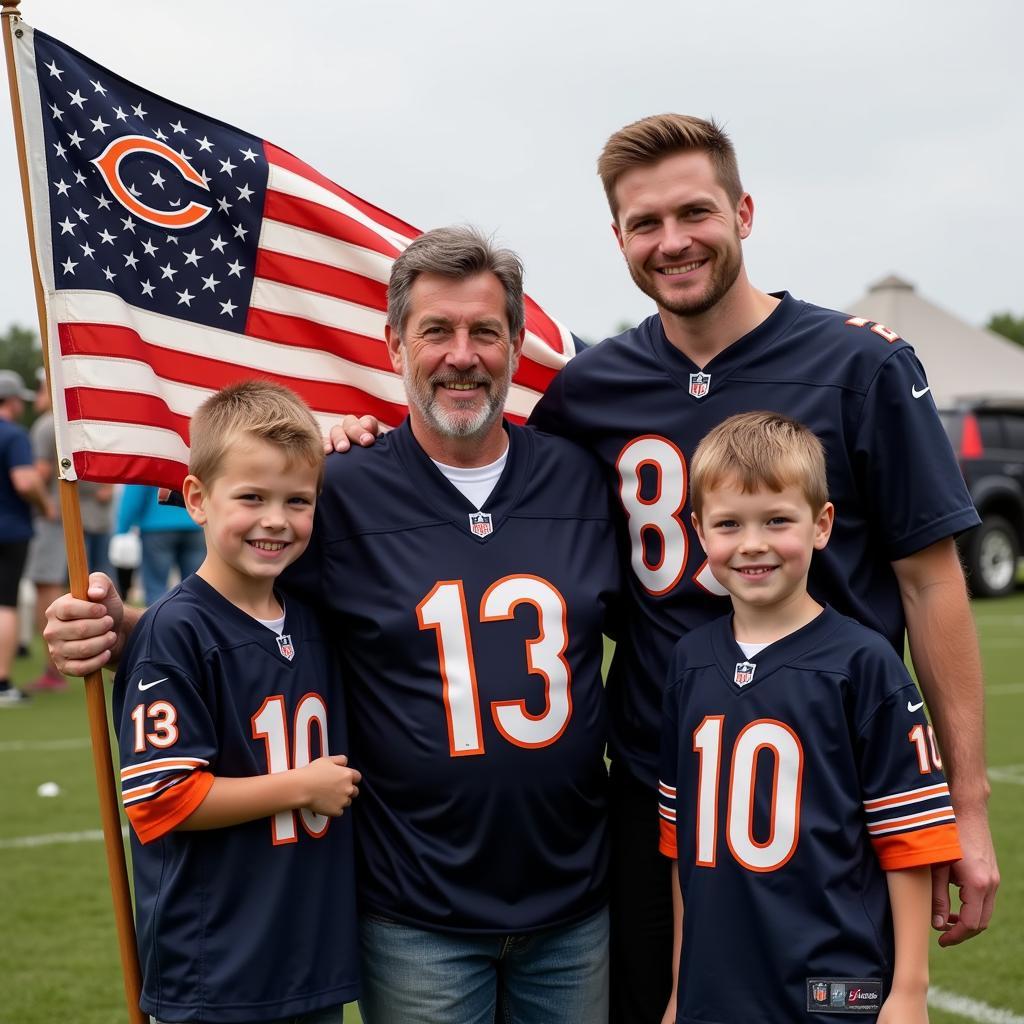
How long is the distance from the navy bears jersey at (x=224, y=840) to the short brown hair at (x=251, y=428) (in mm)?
254

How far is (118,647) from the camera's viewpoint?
9.01 ft

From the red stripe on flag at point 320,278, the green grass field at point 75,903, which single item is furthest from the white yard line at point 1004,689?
the red stripe on flag at point 320,278

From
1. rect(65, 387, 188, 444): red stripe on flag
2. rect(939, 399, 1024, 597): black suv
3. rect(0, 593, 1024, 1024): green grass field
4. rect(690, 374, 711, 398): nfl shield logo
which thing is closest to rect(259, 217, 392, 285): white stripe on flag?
rect(65, 387, 188, 444): red stripe on flag

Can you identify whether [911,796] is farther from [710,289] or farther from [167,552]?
[167,552]

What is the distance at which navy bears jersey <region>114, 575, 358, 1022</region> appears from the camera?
95.5 inches

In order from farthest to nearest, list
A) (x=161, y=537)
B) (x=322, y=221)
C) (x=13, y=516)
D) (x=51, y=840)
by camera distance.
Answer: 1. (x=161, y=537)
2. (x=13, y=516)
3. (x=51, y=840)
4. (x=322, y=221)

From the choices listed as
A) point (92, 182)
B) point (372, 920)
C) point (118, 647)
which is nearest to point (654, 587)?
point (372, 920)

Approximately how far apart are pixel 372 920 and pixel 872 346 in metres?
1.58

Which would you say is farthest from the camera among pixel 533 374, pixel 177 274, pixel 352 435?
pixel 533 374

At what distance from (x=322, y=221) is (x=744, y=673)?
177cm

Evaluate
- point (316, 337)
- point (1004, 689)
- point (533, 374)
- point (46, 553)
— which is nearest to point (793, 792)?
point (533, 374)

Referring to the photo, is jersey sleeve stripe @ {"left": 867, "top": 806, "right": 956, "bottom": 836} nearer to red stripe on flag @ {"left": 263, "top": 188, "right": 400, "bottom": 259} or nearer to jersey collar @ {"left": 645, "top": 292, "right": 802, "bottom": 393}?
jersey collar @ {"left": 645, "top": 292, "right": 802, "bottom": 393}

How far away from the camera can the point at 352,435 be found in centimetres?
294

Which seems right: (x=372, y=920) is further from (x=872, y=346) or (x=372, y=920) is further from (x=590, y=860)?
(x=872, y=346)
